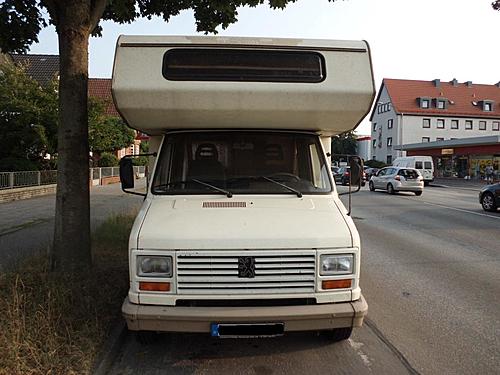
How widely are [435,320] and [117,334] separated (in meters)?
3.39

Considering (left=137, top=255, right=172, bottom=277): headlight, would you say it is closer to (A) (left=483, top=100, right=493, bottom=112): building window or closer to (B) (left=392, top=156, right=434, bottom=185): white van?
(B) (left=392, top=156, right=434, bottom=185): white van

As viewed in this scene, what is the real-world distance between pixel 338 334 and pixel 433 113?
2651 inches

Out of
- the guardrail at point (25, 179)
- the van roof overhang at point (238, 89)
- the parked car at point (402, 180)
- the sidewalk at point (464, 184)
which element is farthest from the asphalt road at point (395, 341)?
the sidewalk at point (464, 184)

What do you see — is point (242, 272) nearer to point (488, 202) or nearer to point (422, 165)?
point (488, 202)

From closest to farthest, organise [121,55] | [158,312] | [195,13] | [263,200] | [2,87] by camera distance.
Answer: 1. [158,312]
2. [121,55]
3. [263,200]
4. [195,13]
5. [2,87]

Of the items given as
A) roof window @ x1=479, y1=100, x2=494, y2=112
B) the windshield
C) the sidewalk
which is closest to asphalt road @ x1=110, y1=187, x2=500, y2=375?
the windshield

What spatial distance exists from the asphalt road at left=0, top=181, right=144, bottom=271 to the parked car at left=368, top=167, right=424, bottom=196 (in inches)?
593

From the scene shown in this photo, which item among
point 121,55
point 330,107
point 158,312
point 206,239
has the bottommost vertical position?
point 158,312

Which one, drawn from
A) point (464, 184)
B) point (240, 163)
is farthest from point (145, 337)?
point (464, 184)

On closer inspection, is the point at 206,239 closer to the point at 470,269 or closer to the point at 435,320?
the point at 435,320

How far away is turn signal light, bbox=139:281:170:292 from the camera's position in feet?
11.8

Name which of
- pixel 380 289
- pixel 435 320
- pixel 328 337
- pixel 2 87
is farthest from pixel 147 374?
pixel 2 87

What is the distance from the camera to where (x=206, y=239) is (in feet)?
11.7

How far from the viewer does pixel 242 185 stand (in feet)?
15.0
